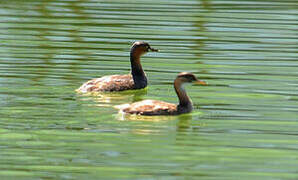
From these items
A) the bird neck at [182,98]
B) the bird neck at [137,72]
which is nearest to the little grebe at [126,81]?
the bird neck at [137,72]

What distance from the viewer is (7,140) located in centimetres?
1193

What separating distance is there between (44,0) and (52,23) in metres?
2.61

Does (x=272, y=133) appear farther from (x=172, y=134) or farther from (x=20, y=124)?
(x=20, y=124)

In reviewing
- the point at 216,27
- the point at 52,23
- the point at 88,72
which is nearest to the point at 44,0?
the point at 52,23

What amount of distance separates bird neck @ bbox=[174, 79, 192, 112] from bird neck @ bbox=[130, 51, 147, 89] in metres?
A: 1.75

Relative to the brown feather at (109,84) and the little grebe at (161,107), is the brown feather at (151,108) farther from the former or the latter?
the brown feather at (109,84)

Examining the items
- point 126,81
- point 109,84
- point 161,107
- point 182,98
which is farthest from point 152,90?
point 161,107

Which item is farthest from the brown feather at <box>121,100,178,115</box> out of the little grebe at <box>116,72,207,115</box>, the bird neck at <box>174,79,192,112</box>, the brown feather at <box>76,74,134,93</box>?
the brown feather at <box>76,74,134,93</box>

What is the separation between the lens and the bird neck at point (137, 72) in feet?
52.3

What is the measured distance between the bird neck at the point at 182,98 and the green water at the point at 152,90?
6.3 inches

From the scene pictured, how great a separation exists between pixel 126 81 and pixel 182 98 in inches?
81.5

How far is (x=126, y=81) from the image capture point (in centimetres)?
1590

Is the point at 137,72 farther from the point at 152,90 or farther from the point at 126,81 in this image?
the point at 152,90

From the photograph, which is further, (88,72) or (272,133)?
(88,72)
